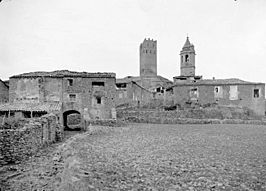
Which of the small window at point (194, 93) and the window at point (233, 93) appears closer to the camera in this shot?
the window at point (233, 93)

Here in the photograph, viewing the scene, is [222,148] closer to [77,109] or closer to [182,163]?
[182,163]

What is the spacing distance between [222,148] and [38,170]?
9.48m

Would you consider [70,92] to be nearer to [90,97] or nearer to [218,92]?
[90,97]

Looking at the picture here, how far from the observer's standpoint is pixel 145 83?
7606cm

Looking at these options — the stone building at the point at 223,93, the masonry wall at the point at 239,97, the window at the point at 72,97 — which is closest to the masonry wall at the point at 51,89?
the window at the point at 72,97

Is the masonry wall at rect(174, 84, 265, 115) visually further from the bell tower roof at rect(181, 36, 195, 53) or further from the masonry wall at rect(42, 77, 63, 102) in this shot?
the bell tower roof at rect(181, 36, 195, 53)

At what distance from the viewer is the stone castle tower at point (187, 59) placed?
73188 millimetres

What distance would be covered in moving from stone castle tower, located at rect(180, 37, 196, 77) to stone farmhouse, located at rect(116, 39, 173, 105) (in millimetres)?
6151

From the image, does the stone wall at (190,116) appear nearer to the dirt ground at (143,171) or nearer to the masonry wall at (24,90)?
the masonry wall at (24,90)

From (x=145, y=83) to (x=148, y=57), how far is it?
16.7m

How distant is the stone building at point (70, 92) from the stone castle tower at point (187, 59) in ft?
145

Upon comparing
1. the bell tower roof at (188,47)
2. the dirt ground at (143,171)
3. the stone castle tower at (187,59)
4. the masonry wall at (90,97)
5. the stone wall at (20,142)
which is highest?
the bell tower roof at (188,47)

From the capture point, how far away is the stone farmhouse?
50.2 m

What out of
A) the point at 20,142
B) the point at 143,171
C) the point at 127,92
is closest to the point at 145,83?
the point at 127,92
